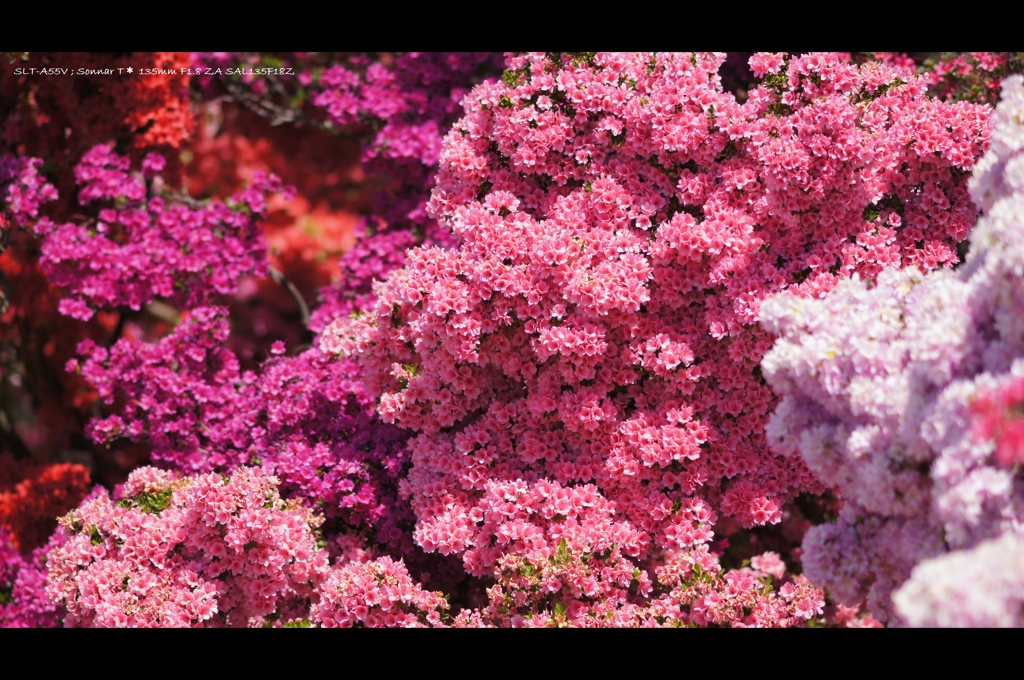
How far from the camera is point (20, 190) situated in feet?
21.9

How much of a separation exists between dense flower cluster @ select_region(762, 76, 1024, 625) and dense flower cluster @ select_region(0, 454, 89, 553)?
16.0 ft

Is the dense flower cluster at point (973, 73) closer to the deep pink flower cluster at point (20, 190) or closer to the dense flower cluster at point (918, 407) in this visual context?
the dense flower cluster at point (918, 407)

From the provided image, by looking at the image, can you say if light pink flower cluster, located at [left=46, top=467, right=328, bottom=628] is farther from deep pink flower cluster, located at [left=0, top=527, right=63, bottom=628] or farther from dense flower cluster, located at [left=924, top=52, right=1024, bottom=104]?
dense flower cluster, located at [left=924, top=52, right=1024, bottom=104]

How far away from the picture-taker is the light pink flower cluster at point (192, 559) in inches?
198

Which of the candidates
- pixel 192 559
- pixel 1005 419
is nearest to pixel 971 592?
pixel 1005 419

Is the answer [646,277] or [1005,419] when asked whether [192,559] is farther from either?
[1005,419]

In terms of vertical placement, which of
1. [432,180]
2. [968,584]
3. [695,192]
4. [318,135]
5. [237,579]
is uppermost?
[318,135]

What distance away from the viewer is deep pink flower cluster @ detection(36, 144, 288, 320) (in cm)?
657

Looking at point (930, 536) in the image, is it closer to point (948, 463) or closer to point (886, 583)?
point (886, 583)

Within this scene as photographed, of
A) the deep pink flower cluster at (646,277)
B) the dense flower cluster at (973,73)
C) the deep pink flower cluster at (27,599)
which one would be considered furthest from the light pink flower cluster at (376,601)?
the dense flower cluster at (973,73)

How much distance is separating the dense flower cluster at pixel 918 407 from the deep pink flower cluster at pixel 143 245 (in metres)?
3.90
